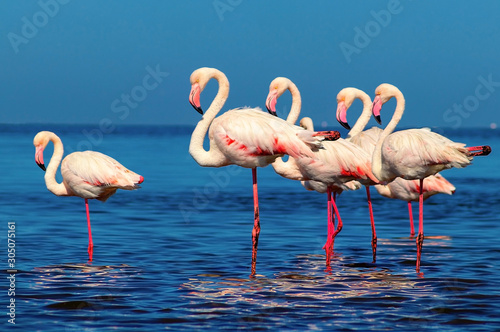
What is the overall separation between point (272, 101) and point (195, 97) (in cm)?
122

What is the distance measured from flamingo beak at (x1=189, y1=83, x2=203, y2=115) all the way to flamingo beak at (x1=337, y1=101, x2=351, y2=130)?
2038 millimetres

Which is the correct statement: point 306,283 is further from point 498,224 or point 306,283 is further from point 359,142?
point 498,224

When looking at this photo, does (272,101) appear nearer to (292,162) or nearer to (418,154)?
(292,162)

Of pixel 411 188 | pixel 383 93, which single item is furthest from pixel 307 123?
pixel 411 188

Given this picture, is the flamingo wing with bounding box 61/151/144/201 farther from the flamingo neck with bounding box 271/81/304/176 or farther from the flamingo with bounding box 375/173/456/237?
the flamingo with bounding box 375/173/456/237

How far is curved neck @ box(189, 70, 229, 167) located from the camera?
8.20 metres

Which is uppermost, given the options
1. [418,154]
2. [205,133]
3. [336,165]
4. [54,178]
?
[205,133]

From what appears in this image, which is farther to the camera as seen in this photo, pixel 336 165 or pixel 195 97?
pixel 336 165

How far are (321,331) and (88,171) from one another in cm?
455

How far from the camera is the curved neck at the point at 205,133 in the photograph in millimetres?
8195

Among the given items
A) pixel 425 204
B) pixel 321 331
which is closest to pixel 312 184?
pixel 321 331

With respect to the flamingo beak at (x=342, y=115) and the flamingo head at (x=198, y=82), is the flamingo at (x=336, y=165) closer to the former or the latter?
the flamingo beak at (x=342, y=115)

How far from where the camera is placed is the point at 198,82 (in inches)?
328

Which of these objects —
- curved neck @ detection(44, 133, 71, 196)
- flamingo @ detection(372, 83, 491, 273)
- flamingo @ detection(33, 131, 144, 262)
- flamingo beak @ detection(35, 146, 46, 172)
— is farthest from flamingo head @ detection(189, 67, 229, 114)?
flamingo beak @ detection(35, 146, 46, 172)
